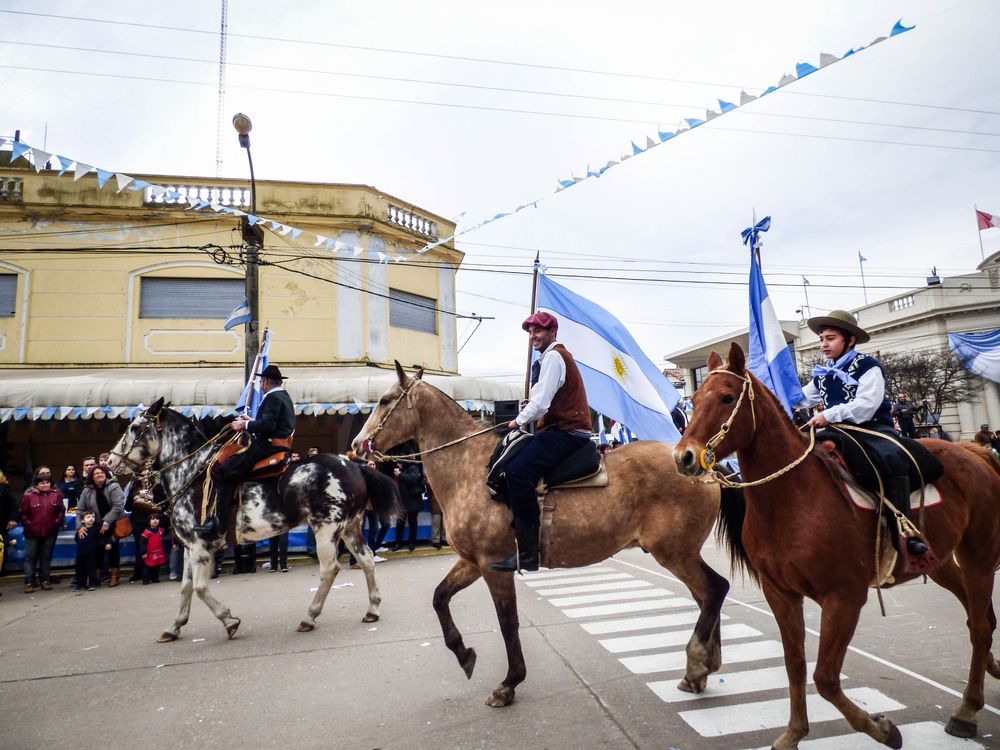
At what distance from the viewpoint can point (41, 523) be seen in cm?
942

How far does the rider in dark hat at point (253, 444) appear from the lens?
633 centimetres

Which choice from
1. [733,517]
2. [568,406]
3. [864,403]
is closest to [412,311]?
[568,406]

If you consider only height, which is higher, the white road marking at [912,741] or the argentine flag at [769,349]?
the argentine flag at [769,349]

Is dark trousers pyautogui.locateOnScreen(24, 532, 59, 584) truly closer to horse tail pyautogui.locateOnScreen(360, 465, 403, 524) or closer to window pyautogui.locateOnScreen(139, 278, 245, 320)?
horse tail pyautogui.locateOnScreen(360, 465, 403, 524)

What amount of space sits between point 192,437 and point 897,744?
702cm

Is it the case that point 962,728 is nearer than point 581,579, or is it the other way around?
point 962,728

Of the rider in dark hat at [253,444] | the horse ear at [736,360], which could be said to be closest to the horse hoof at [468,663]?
the horse ear at [736,360]

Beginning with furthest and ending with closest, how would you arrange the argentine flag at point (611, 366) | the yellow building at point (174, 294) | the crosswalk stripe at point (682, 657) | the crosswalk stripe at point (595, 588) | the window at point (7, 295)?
the window at point (7, 295) → the yellow building at point (174, 294) → the crosswalk stripe at point (595, 588) → the argentine flag at point (611, 366) → the crosswalk stripe at point (682, 657)

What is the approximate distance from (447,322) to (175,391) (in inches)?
317

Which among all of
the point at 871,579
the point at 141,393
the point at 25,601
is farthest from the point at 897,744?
the point at 141,393

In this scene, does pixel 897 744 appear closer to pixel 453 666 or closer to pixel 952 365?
pixel 453 666

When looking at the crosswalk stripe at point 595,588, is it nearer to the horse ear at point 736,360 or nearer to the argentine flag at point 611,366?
the argentine flag at point 611,366

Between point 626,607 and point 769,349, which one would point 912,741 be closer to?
point 769,349

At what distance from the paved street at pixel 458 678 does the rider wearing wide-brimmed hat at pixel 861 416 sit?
4.67 feet
